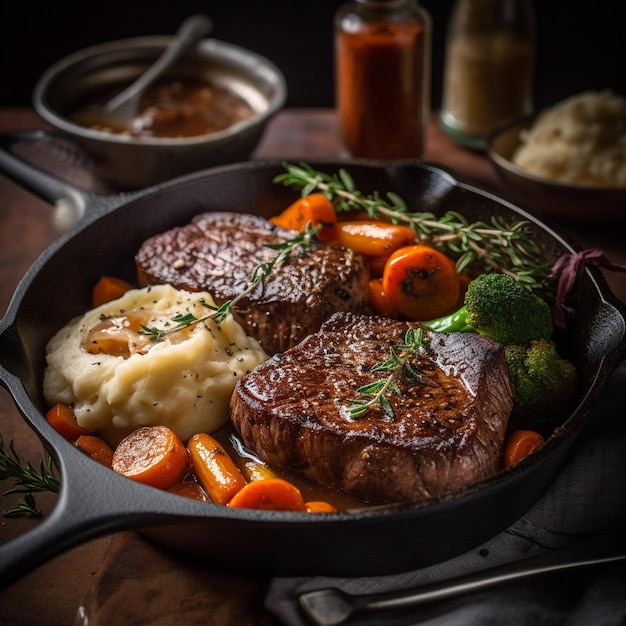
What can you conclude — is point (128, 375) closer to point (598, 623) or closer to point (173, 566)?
point (173, 566)

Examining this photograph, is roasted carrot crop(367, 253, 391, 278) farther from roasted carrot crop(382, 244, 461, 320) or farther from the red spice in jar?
the red spice in jar

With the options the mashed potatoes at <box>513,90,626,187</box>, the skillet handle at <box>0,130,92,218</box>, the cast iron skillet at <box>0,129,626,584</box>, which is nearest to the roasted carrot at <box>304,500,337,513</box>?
the cast iron skillet at <box>0,129,626,584</box>

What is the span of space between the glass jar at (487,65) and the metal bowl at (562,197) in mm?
591

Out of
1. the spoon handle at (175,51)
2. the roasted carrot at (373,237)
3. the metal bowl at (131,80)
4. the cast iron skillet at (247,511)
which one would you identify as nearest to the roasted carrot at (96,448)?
the cast iron skillet at (247,511)

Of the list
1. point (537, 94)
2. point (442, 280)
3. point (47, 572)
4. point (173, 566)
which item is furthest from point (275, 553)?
point (537, 94)

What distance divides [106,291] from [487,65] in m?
2.50

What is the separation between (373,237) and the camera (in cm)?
321

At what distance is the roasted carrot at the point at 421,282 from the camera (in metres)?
2.96

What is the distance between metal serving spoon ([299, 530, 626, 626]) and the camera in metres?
2.05

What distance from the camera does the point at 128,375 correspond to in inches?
102

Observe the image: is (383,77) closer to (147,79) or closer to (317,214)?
(317,214)

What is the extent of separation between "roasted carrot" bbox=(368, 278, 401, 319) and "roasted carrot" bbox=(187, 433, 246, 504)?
882 millimetres

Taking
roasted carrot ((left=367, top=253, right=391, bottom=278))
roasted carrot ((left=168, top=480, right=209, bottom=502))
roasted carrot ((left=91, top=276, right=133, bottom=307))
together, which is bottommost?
roasted carrot ((left=168, top=480, right=209, bottom=502))

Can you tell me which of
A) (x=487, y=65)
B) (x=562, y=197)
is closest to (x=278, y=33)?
(x=487, y=65)
